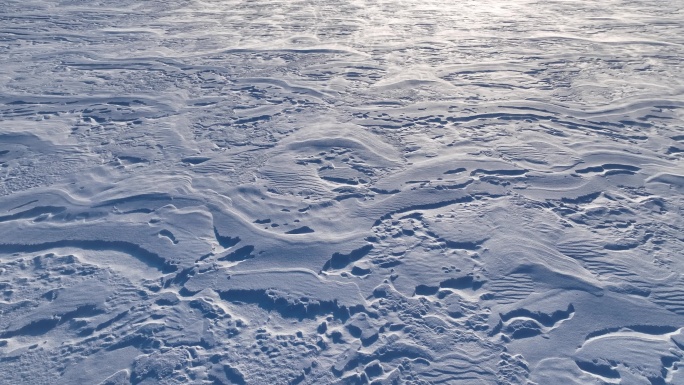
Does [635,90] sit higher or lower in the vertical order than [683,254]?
higher

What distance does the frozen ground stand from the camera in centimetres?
184

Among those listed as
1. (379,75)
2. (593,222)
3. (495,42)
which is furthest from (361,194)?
(495,42)

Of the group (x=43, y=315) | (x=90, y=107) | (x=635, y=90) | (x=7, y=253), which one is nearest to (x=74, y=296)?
(x=43, y=315)

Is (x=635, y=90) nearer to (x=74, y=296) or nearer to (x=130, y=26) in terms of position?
(x=74, y=296)

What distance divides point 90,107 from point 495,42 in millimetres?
3297

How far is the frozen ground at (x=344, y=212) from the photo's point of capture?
1.84 metres

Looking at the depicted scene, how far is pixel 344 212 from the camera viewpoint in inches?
98.3

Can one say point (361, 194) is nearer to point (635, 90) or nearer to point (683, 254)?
point (683, 254)

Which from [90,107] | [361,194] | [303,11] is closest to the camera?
[361,194]

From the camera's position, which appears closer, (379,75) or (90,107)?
(90,107)

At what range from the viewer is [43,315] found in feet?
6.47

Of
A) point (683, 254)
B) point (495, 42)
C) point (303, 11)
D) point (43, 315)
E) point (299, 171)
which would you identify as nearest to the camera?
point (43, 315)

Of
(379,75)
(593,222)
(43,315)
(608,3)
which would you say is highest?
(608,3)

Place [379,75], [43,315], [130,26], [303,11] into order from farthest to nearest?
[303,11] < [130,26] < [379,75] < [43,315]
